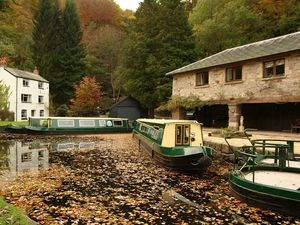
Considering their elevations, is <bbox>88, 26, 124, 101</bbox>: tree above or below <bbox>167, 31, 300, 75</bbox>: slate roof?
above

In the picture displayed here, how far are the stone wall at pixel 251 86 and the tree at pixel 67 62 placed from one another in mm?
29405

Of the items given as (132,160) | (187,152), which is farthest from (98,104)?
(187,152)

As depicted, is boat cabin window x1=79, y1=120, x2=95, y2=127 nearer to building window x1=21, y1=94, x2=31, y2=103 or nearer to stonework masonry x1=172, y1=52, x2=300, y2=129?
stonework masonry x1=172, y1=52, x2=300, y2=129

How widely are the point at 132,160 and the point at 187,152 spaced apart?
4.22 metres

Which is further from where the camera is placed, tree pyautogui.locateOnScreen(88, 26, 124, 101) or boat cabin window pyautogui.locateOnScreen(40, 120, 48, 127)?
tree pyautogui.locateOnScreen(88, 26, 124, 101)

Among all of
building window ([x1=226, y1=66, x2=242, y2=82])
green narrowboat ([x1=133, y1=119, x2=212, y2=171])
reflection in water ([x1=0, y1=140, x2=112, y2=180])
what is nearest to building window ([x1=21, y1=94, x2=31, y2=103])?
reflection in water ([x1=0, y1=140, x2=112, y2=180])

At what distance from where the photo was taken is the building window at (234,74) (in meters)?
21.5

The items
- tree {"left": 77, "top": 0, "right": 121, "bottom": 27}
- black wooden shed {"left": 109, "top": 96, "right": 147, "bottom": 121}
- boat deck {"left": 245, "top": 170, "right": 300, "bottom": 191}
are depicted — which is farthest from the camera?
tree {"left": 77, "top": 0, "right": 121, "bottom": 27}

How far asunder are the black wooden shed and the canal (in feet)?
82.7

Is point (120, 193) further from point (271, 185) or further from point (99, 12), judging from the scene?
point (99, 12)

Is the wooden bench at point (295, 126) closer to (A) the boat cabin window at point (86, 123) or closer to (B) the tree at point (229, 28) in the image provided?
(B) the tree at point (229, 28)

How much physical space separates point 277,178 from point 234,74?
14172 mm

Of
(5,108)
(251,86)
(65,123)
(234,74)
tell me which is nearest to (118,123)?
(65,123)

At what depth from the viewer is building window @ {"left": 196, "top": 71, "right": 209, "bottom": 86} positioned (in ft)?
79.4
